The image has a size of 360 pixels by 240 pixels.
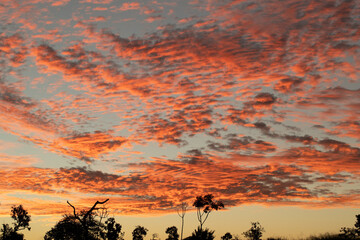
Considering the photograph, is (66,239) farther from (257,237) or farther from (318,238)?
(257,237)

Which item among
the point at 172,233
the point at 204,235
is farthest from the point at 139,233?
the point at 204,235

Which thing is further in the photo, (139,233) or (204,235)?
(139,233)

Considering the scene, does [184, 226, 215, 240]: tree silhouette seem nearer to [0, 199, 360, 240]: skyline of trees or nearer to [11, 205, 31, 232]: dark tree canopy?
[0, 199, 360, 240]: skyline of trees

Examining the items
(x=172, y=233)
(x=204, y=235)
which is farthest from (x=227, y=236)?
(x=204, y=235)

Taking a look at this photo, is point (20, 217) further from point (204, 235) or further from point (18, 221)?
point (204, 235)

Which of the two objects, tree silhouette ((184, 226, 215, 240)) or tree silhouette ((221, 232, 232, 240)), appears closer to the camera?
tree silhouette ((184, 226, 215, 240))

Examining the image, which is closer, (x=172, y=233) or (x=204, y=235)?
(x=204, y=235)

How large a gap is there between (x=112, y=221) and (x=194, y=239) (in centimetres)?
7754

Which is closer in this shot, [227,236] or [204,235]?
[204,235]

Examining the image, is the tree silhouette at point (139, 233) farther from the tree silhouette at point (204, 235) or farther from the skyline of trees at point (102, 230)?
the tree silhouette at point (204, 235)

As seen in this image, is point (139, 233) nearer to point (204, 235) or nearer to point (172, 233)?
point (172, 233)

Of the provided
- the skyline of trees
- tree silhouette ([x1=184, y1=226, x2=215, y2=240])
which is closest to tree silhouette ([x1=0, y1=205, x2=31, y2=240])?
the skyline of trees

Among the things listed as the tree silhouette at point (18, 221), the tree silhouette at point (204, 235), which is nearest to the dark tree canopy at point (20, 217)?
the tree silhouette at point (18, 221)

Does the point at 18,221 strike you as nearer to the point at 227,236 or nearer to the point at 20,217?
the point at 20,217
